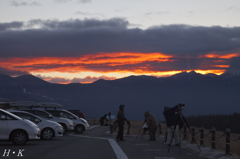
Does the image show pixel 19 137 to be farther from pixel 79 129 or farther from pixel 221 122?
pixel 221 122

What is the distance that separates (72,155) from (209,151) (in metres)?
5.61

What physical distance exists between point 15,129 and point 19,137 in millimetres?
471

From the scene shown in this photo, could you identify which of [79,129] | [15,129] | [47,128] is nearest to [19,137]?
[15,129]

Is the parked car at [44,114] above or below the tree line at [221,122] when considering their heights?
above

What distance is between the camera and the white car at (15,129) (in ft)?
58.6

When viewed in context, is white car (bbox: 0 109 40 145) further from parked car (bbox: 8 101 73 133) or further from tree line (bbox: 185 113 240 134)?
tree line (bbox: 185 113 240 134)

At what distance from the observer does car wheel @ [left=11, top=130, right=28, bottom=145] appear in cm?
1823

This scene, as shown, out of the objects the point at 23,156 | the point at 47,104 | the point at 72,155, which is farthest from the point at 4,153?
the point at 47,104

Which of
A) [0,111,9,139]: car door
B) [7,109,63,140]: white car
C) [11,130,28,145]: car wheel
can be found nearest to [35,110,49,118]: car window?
[7,109,63,140]: white car

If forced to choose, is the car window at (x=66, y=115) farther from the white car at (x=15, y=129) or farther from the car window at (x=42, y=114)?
the white car at (x=15, y=129)

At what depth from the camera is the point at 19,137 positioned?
18391 mm

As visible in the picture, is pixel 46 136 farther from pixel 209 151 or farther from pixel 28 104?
pixel 209 151

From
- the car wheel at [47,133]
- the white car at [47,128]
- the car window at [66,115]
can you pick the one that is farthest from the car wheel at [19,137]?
the car window at [66,115]

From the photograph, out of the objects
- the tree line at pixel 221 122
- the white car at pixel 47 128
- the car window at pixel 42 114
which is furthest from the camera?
the tree line at pixel 221 122
